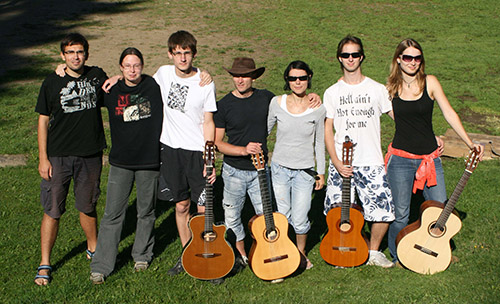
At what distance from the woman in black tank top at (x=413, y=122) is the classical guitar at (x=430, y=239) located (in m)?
0.21

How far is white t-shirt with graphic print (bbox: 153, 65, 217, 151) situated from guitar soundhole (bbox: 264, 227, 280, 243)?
1119 mm

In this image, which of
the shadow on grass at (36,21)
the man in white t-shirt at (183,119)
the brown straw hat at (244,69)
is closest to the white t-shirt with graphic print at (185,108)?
the man in white t-shirt at (183,119)

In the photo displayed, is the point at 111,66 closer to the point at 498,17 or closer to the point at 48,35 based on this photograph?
the point at 48,35

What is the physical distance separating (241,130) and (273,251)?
51.5 inches

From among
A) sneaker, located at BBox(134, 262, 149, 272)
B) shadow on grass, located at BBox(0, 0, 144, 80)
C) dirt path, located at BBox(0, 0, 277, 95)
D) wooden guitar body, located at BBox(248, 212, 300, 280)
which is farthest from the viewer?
shadow on grass, located at BBox(0, 0, 144, 80)

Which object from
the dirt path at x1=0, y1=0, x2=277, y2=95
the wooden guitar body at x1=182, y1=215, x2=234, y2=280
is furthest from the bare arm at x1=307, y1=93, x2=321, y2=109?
the dirt path at x1=0, y1=0, x2=277, y2=95

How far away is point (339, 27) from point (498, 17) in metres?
6.97

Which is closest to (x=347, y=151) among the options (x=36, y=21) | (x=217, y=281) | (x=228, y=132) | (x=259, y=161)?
(x=259, y=161)

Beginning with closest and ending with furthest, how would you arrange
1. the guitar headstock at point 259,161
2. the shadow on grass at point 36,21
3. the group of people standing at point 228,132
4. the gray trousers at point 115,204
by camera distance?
the guitar headstock at point 259,161 → the group of people standing at point 228,132 → the gray trousers at point 115,204 → the shadow on grass at point 36,21

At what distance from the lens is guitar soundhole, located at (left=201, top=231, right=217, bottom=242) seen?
5699 mm

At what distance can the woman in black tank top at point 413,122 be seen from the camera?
561 centimetres

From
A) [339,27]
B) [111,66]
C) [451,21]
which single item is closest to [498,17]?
[451,21]

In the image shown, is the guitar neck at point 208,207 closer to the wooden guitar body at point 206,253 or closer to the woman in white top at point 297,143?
the wooden guitar body at point 206,253

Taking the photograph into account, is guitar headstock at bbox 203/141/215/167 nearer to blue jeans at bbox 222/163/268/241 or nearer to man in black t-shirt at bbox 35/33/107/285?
blue jeans at bbox 222/163/268/241
